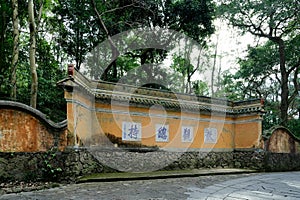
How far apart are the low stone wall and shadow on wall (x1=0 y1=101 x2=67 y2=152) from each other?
0.17m

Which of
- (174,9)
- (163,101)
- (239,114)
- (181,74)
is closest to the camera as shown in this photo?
(163,101)

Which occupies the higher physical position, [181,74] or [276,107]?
[181,74]

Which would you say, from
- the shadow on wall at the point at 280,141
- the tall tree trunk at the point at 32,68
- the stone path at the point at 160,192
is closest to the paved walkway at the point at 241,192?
the stone path at the point at 160,192

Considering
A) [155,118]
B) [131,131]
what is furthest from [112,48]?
[131,131]

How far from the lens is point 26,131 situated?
587cm

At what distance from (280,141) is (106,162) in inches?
288

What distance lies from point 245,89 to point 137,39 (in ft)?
28.1

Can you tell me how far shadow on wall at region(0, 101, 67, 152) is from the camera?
5.60 m

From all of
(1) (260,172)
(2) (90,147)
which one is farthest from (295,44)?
(2) (90,147)

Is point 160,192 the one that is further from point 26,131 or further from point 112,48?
point 112,48

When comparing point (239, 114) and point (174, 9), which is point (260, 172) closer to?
point (239, 114)

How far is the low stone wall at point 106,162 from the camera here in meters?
5.71

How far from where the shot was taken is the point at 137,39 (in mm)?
14914

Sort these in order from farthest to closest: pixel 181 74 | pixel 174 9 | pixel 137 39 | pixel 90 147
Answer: pixel 181 74 → pixel 137 39 → pixel 174 9 → pixel 90 147
